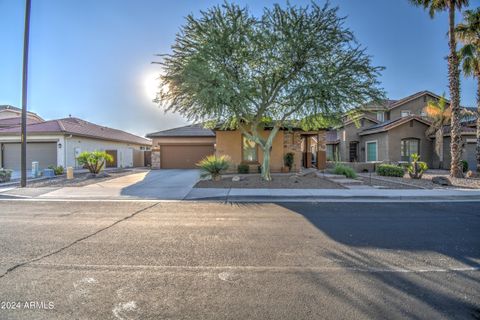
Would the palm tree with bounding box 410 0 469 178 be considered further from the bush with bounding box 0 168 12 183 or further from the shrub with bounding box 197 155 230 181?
the bush with bounding box 0 168 12 183

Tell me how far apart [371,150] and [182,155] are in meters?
18.8

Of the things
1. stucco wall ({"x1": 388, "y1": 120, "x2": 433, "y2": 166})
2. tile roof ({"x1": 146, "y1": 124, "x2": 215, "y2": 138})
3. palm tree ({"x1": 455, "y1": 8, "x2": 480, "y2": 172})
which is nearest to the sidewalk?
palm tree ({"x1": 455, "y1": 8, "x2": 480, "y2": 172})

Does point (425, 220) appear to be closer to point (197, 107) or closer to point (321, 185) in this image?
point (321, 185)

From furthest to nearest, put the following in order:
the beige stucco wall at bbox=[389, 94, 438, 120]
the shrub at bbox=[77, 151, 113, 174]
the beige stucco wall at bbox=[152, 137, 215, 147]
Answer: the beige stucco wall at bbox=[389, 94, 438, 120] < the beige stucco wall at bbox=[152, 137, 215, 147] < the shrub at bbox=[77, 151, 113, 174]

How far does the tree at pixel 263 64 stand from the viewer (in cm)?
1202

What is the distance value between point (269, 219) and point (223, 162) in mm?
7719

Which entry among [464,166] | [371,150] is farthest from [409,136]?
[464,166]

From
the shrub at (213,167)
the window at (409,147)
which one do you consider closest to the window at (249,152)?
the shrub at (213,167)

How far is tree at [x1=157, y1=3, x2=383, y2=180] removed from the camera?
1202 cm

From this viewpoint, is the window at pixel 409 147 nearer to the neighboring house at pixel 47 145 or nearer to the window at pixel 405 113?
the window at pixel 405 113

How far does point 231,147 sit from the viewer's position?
18.9 m

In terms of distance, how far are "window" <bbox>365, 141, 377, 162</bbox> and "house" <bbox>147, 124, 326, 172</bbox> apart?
5.42m

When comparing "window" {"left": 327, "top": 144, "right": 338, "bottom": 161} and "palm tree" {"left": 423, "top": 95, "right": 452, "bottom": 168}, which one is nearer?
"palm tree" {"left": 423, "top": 95, "right": 452, "bottom": 168}

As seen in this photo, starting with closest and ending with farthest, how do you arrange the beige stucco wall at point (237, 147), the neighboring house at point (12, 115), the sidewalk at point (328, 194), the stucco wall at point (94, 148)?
the sidewalk at point (328, 194)
the beige stucco wall at point (237, 147)
the stucco wall at point (94, 148)
the neighboring house at point (12, 115)
